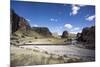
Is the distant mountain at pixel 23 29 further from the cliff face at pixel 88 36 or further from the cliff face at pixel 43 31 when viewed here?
the cliff face at pixel 88 36

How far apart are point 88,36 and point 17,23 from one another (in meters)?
0.89

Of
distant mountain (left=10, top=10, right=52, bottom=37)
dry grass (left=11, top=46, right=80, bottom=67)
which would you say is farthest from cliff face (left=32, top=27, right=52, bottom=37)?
dry grass (left=11, top=46, right=80, bottom=67)

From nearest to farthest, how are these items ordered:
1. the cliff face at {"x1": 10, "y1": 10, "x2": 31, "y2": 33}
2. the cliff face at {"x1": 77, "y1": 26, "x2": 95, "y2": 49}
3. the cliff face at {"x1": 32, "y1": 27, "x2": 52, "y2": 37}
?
the cliff face at {"x1": 10, "y1": 10, "x2": 31, "y2": 33}, the cliff face at {"x1": 32, "y1": 27, "x2": 52, "y2": 37}, the cliff face at {"x1": 77, "y1": 26, "x2": 95, "y2": 49}

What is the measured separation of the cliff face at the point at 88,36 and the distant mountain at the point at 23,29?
0.40 meters

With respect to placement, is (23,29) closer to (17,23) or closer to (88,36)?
(17,23)

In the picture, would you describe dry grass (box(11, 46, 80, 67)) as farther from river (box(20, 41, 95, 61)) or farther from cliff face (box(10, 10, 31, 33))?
cliff face (box(10, 10, 31, 33))

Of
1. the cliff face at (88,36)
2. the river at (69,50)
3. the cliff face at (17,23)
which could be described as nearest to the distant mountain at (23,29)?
the cliff face at (17,23)

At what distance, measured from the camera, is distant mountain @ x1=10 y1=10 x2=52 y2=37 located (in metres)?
2.28
